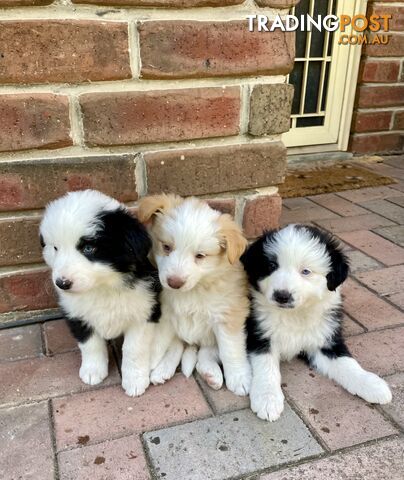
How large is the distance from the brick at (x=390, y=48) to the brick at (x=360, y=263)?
2.55 m

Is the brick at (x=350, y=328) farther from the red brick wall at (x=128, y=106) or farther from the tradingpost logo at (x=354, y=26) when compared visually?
the tradingpost logo at (x=354, y=26)

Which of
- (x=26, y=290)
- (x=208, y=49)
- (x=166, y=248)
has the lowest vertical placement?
(x=26, y=290)

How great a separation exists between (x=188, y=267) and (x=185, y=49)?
38.4 inches

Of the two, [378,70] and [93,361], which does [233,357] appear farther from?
[378,70]

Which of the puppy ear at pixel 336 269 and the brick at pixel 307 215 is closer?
the puppy ear at pixel 336 269

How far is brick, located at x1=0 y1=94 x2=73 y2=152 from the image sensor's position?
1.95 m

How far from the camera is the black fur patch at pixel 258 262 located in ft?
6.48

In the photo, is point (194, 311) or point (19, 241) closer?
point (194, 311)

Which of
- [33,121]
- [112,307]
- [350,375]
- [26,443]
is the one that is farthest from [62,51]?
[350,375]

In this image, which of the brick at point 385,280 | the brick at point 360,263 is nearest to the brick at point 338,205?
the brick at point 360,263

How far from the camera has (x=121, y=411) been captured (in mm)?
1863

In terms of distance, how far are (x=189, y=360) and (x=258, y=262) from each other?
21.6 inches

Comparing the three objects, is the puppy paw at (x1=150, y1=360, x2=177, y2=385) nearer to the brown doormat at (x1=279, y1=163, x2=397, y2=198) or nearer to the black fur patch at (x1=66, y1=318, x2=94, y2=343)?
the black fur patch at (x1=66, y1=318, x2=94, y2=343)

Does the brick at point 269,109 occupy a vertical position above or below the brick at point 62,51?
below
